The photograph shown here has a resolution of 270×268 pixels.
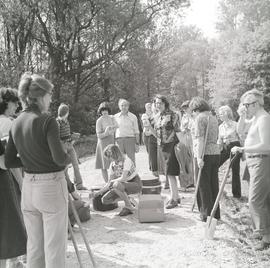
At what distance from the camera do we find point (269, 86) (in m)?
33.8

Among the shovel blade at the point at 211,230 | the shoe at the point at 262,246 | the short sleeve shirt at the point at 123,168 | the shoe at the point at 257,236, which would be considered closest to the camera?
the shoe at the point at 262,246

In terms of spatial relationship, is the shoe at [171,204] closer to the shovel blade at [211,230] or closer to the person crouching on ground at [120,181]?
the person crouching on ground at [120,181]

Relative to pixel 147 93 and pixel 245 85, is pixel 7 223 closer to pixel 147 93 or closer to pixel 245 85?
pixel 147 93

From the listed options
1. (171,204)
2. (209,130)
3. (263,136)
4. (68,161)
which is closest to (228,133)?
(171,204)

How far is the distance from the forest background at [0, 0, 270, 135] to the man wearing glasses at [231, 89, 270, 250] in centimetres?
1480

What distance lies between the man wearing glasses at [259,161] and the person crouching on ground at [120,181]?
83.3 inches

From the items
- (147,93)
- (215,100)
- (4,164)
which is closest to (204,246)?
(4,164)

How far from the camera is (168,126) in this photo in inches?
297

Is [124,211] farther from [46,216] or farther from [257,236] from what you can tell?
[46,216]

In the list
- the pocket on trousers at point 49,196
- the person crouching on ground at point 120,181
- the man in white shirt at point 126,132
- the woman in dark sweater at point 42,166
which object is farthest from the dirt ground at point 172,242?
the man in white shirt at point 126,132

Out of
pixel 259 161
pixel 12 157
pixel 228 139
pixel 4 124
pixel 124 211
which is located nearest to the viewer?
pixel 12 157

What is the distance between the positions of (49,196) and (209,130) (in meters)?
3.43

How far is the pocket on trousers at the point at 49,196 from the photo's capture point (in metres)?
3.53

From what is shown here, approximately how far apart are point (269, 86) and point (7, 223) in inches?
1259
